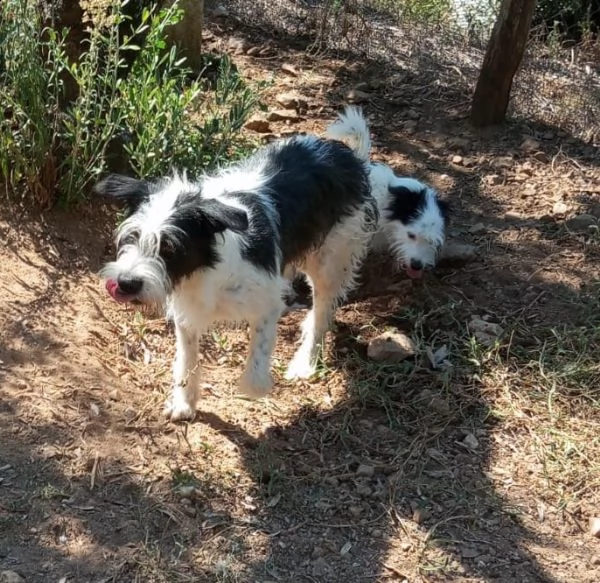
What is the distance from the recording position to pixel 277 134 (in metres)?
6.51

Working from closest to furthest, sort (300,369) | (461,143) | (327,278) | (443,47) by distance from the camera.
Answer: (300,369), (327,278), (461,143), (443,47)

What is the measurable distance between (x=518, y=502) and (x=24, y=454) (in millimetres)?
2210

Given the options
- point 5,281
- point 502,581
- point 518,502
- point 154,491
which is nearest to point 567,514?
point 518,502

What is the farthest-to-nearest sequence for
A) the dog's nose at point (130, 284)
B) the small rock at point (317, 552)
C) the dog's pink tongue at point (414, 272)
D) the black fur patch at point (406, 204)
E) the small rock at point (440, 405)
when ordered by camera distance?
the black fur patch at point (406, 204) → the dog's pink tongue at point (414, 272) → the small rock at point (440, 405) → the small rock at point (317, 552) → the dog's nose at point (130, 284)

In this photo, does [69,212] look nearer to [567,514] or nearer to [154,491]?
[154,491]

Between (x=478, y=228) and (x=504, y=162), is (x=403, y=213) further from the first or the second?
(x=504, y=162)

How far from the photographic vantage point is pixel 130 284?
3.35 meters

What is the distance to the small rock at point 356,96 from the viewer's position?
7.16 metres

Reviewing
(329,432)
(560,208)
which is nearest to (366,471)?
(329,432)

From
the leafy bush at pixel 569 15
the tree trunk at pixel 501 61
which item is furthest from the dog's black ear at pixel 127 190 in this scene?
the leafy bush at pixel 569 15

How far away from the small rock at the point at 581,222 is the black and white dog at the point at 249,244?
4.82ft

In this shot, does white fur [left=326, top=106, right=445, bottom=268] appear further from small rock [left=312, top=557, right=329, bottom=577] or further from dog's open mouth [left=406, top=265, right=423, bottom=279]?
small rock [left=312, top=557, right=329, bottom=577]

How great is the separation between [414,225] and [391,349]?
3.03ft

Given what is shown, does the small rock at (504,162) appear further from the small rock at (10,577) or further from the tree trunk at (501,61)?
the small rock at (10,577)
